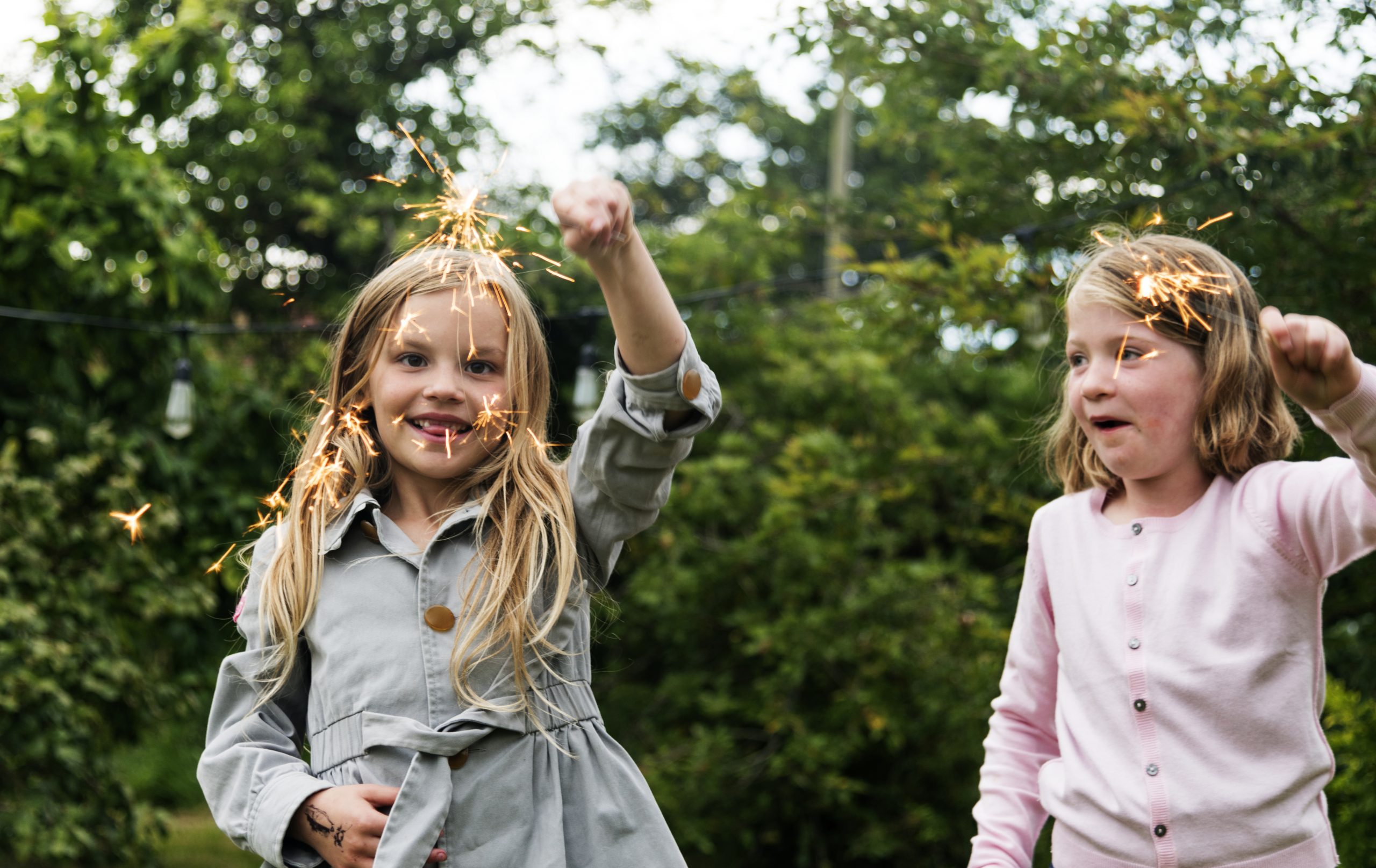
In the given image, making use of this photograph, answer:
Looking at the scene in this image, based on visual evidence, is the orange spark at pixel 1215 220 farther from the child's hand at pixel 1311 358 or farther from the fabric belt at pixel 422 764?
the fabric belt at pixel 422 764

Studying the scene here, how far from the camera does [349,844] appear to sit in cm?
146

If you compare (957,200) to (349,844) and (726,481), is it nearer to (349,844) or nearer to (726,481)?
(726,481)

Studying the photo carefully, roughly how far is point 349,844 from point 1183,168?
8.86 feet

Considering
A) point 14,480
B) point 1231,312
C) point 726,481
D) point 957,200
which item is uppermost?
point 1231,312

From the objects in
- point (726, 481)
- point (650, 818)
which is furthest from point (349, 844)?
point (726, 481)

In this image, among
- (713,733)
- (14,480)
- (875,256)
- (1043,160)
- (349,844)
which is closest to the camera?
(349,844)

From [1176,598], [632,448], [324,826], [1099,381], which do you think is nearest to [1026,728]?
[1176,598]

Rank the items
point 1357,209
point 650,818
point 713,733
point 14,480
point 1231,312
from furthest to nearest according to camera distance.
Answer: point 713,733
point 14,480
point 1357,209
point 1231,312
point 650,818

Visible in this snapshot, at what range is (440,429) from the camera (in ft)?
5.45

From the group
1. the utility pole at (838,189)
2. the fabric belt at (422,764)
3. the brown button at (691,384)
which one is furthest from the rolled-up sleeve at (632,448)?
the utility pole at (838,189)

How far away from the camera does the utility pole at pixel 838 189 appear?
4898 millimetres

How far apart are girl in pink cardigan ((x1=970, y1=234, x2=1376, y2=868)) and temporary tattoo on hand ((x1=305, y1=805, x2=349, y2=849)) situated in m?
0.86

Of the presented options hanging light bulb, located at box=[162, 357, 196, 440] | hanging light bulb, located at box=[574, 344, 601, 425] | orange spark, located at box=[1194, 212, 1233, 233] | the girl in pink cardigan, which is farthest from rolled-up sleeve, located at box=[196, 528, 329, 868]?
hanging light bulb, located at box=[162, 357, 196, 440]

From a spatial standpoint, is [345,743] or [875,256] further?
[875,256]
